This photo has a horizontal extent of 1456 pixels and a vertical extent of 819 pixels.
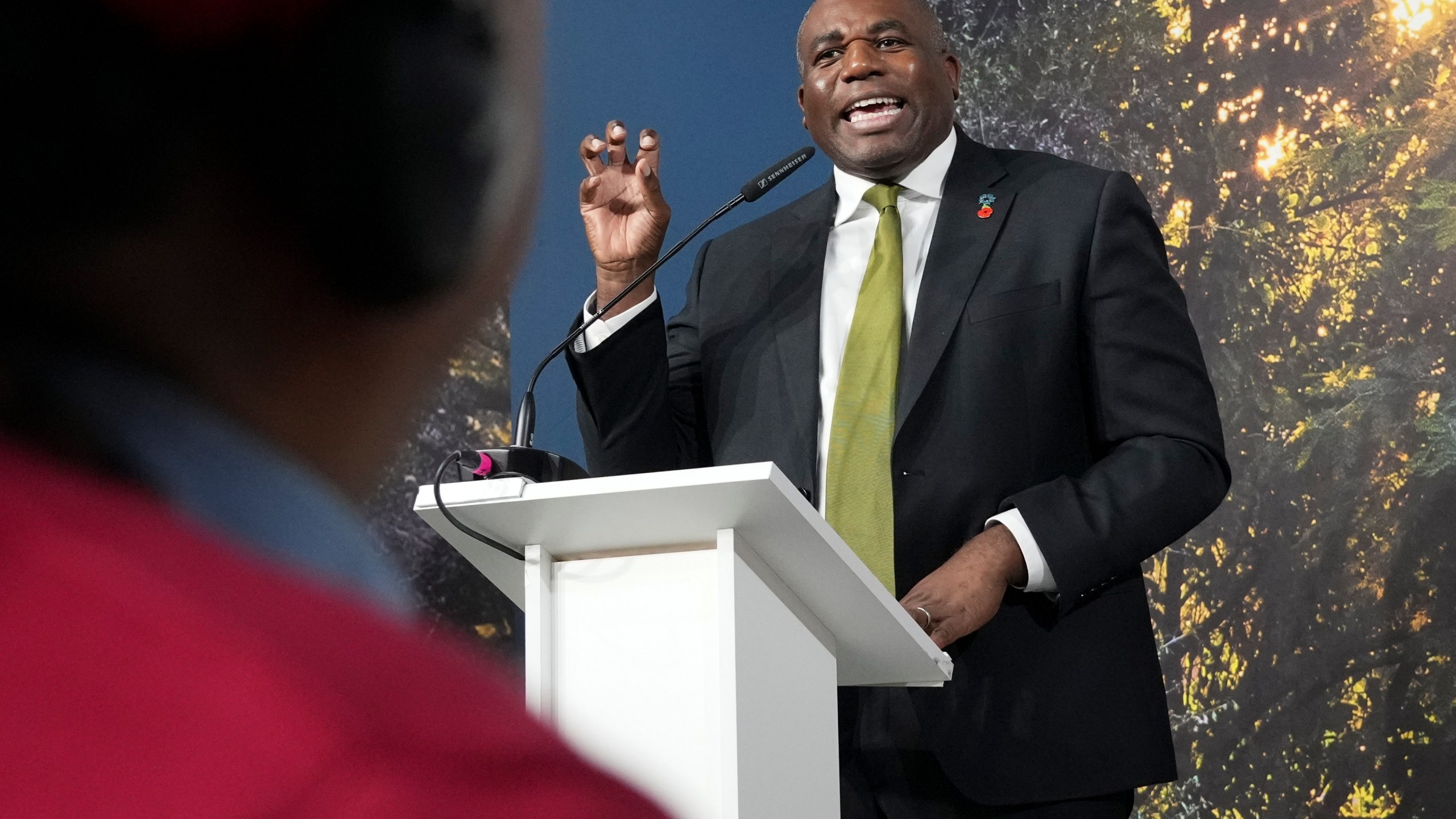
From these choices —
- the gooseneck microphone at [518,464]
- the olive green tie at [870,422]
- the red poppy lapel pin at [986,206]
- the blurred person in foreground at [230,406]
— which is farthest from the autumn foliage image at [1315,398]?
the blurred person in foreground at [230,406]

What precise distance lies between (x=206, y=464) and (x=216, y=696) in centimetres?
12

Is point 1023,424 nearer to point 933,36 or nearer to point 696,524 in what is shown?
point 933,36

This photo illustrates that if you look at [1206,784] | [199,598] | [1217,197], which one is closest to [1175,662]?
[1206,784]

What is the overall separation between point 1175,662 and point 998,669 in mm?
1084

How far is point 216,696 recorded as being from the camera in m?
0.25

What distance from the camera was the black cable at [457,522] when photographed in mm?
1004

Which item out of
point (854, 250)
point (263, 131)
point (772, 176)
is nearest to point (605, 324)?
point (772, 176)

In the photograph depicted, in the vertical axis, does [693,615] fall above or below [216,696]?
above

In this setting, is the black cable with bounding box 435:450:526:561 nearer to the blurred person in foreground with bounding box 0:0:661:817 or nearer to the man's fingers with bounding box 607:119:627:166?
the blurred person in foreground with bounding box 0:0:661:817

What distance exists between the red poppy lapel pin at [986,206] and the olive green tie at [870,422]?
117 mm

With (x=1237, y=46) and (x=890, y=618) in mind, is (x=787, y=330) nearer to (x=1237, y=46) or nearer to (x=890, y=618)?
(x=890, y=618)

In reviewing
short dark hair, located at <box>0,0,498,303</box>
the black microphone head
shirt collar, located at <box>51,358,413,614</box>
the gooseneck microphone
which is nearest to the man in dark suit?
the black microphone head

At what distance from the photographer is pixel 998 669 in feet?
5.24

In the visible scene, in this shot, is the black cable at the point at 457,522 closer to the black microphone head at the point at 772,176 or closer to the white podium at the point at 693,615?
the white podium at the point at 693,615
